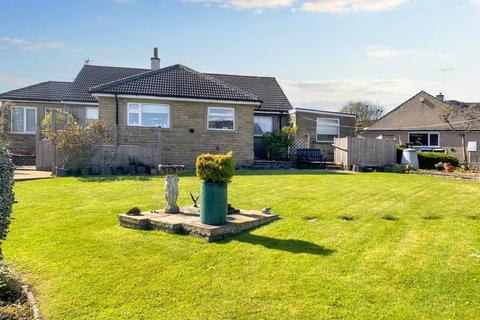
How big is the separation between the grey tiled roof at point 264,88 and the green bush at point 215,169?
20.2 m

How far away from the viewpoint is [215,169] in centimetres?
718

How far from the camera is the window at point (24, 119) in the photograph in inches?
1081

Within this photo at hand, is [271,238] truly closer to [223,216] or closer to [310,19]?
[223,216]

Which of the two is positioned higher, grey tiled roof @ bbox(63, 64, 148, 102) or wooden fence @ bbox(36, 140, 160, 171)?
grey tiled roof @ bbox(63, 64, 148, 102)

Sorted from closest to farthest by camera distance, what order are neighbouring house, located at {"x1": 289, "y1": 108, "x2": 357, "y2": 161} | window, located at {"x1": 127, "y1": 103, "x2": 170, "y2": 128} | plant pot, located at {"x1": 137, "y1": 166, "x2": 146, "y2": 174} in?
1. plant pot, located at {"x1": 137, "y1": 166, "x2": 146, "y2": 174}
2. window, located at {"x1": 127, "y1": 103, "x2": 170, "y2": 128}
3. neighbouring house, located at {"x1": 289, "y1": 108, "x2": 357, "y2": 161}

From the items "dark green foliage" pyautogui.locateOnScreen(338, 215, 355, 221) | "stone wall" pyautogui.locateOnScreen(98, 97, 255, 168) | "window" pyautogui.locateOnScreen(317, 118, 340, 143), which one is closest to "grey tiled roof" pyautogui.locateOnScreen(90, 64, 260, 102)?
"stone wall" pyautogui.locateOnScreen(98, 97, 255, 168)

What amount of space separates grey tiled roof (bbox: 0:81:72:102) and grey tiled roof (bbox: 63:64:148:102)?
88cm

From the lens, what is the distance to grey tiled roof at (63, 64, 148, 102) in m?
27.5

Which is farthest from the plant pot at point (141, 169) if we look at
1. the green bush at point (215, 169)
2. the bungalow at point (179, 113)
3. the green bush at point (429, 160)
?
the green bush at point (429, 160)

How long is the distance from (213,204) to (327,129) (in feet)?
70.5

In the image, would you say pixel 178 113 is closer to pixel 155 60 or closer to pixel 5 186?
pixel 155 60

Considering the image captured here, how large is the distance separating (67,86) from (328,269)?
29122 millimetres

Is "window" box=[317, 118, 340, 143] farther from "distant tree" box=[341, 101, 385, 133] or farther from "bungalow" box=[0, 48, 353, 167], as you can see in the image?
"distant tree" box=[341, 101, 385, 133]

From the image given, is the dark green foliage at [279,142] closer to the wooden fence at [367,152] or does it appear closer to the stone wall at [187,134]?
the stone wall at [187,134]
